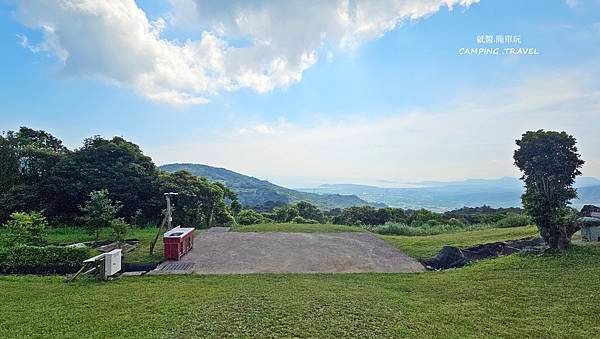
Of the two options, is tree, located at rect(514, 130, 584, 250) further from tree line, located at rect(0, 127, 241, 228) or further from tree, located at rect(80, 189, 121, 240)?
tree line, located at rect(0, 127, 241, 228)

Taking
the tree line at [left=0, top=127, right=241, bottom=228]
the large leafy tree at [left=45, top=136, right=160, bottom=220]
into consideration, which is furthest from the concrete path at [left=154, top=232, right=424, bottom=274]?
the large leafy tree at [left=45, top=136, right=160, bottom=220]

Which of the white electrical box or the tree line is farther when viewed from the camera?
the tree line

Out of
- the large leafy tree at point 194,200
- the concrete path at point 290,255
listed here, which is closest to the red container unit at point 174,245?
the concrete path at point 290,255

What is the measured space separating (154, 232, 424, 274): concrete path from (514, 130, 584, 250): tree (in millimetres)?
3455

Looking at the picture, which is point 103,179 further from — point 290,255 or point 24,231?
point 290,255

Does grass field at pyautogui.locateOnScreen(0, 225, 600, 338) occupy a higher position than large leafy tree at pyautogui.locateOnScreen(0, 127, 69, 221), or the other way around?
large leafy tree at pyautogui.locateOnScreen(0, 127, 69, 221)

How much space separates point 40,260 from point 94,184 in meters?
9.77

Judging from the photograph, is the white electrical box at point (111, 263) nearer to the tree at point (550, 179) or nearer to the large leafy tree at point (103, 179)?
the large leafy tree at point (103, 179)

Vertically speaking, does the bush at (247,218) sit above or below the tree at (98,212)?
below

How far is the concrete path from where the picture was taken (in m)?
9.71

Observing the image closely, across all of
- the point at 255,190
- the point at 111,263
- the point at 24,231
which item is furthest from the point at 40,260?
the point at 255,190

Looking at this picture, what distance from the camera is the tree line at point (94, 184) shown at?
17828 mm

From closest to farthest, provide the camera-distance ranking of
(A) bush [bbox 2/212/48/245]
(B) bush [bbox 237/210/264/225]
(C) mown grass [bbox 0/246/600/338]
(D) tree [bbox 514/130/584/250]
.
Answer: (C) mown grass [bbox 0/246/600/338] → (D) tree [bbox 514/130/584/250] → (A) bush [bbox 2/212/48/245] → (B) bush [bbox 237/210/264/225]

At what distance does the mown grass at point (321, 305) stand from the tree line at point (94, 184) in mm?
10554
